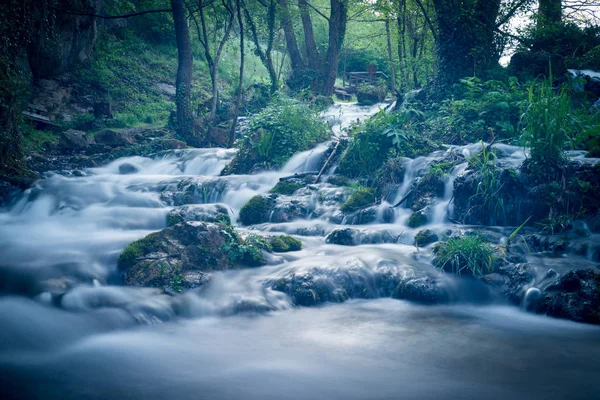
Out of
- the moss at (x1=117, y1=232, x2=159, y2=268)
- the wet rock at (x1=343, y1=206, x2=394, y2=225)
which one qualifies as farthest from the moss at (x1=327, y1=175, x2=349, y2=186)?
the moss at (x1=117, y1=232, x2=159, y2=268)

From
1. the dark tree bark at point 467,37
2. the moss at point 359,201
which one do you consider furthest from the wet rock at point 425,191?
the dark tree bark at point 467,37

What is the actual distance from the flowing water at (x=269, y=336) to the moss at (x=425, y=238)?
24 cm

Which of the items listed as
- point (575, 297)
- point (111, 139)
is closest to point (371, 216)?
point (575, 297)

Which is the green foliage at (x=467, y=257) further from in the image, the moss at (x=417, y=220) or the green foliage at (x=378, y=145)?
the green foliage at (x=378, y=145)

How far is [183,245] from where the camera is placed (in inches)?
258

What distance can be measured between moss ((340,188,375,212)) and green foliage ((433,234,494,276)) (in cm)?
299

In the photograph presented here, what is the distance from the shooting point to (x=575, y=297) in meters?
5.23

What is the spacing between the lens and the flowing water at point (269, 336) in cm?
374

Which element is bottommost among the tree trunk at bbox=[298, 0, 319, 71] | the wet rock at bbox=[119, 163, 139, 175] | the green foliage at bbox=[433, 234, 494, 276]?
the green foliage at bbox=[433, 234, 494, 276]

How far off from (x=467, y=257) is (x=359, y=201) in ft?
11.2

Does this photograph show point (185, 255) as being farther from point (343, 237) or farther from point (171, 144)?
point (171, 144)

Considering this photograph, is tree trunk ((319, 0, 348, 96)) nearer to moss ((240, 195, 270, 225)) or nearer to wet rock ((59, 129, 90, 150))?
wet rock ((59, 129, 90, 150))

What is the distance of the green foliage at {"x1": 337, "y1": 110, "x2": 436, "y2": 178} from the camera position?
1085cm

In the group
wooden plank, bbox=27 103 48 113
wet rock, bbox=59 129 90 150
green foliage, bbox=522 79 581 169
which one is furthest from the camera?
wooden plank, bbox=27 103 48 113
